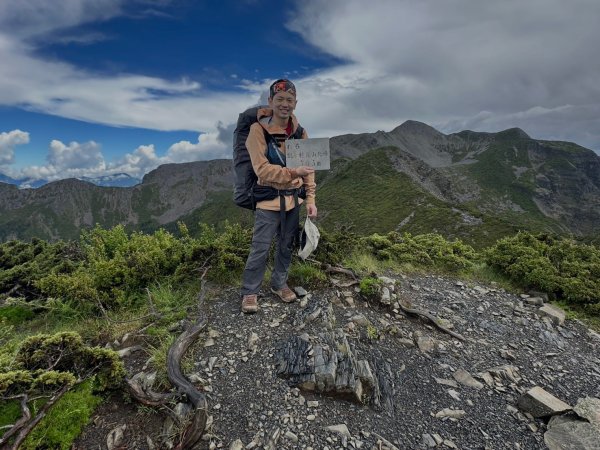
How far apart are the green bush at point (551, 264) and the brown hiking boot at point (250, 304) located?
7.56 m

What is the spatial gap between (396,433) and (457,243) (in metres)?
8.98

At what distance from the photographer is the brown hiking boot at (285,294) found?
6.47 meters

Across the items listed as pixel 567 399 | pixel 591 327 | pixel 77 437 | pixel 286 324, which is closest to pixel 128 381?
pixel 77 437

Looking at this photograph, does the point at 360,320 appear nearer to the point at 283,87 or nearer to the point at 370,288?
the point at 370,288

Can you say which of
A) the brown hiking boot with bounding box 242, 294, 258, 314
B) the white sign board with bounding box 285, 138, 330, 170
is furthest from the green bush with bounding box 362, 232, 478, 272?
the white sign board with bounding box 285, 138, 330, 170

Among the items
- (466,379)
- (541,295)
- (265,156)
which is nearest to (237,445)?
(466,379)

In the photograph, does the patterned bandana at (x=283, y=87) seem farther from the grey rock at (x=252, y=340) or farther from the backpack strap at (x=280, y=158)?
the grey rock at (x=252, y=340)

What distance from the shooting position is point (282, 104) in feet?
17.4

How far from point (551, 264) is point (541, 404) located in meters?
5.80

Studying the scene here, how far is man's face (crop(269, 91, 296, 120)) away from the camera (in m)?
5.27

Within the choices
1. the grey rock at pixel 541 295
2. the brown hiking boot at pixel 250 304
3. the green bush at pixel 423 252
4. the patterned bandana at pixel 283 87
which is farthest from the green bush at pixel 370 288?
the grey rock at pixel 541 295

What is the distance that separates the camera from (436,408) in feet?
15.6

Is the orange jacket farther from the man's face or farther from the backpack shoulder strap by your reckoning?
the man's face

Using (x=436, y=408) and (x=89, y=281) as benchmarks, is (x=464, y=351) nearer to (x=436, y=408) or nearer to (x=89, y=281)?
(x=436, y=408)
